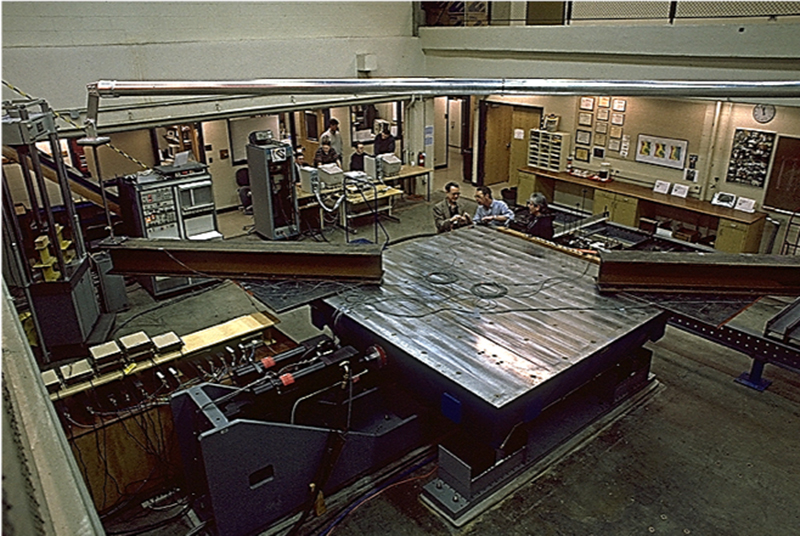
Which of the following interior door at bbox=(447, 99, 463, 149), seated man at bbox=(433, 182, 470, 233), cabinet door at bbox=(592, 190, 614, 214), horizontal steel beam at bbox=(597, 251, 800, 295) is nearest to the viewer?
horizontal steel beam at bbox=(597, 251, 800, 295)

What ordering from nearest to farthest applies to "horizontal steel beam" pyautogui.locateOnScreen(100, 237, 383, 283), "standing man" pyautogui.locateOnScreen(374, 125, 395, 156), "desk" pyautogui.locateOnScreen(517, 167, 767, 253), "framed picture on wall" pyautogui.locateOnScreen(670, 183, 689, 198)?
"horizontal steel beam" pyautogui.locateOnScreen(100, 237, 383, 283) < "desk" pyautogui.locateOnScreen(517, 167, 767, 253) < "framed picture on wall" pyautogui.locateOnScreen(670, 183, 689, 198) < "standing man" pyautogui.locateOnScreen(374, 125, 395, 156)

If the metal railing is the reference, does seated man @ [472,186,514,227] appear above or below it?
below

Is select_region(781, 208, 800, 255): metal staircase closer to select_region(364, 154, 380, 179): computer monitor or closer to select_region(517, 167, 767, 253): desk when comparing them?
select_region(517, 167, 767, 253): desk

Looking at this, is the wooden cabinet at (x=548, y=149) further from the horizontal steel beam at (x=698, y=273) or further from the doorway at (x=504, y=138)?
the horizontal steel beam at (x=698, y=273)

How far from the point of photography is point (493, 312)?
192 inches

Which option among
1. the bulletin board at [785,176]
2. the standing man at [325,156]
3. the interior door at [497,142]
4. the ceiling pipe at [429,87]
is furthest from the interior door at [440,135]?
the ceiling pipe at [429,87]

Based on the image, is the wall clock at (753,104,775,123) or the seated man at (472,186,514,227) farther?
the wall clock at (753,104,775,123)

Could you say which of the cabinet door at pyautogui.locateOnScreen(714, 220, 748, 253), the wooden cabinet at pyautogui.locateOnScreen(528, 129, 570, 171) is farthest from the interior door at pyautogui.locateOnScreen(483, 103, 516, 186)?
the cabinet door at pyautogui.locateOnScreen(714, 220, 748, 253)

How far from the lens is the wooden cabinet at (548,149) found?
417 inches

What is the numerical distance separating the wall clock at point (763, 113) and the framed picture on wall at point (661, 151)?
1073mm

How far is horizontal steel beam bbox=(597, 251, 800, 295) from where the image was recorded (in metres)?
4.98

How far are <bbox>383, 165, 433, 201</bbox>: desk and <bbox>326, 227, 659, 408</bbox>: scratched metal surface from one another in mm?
4770

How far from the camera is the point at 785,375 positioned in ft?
19.4

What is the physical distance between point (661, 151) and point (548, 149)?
6.84ft
